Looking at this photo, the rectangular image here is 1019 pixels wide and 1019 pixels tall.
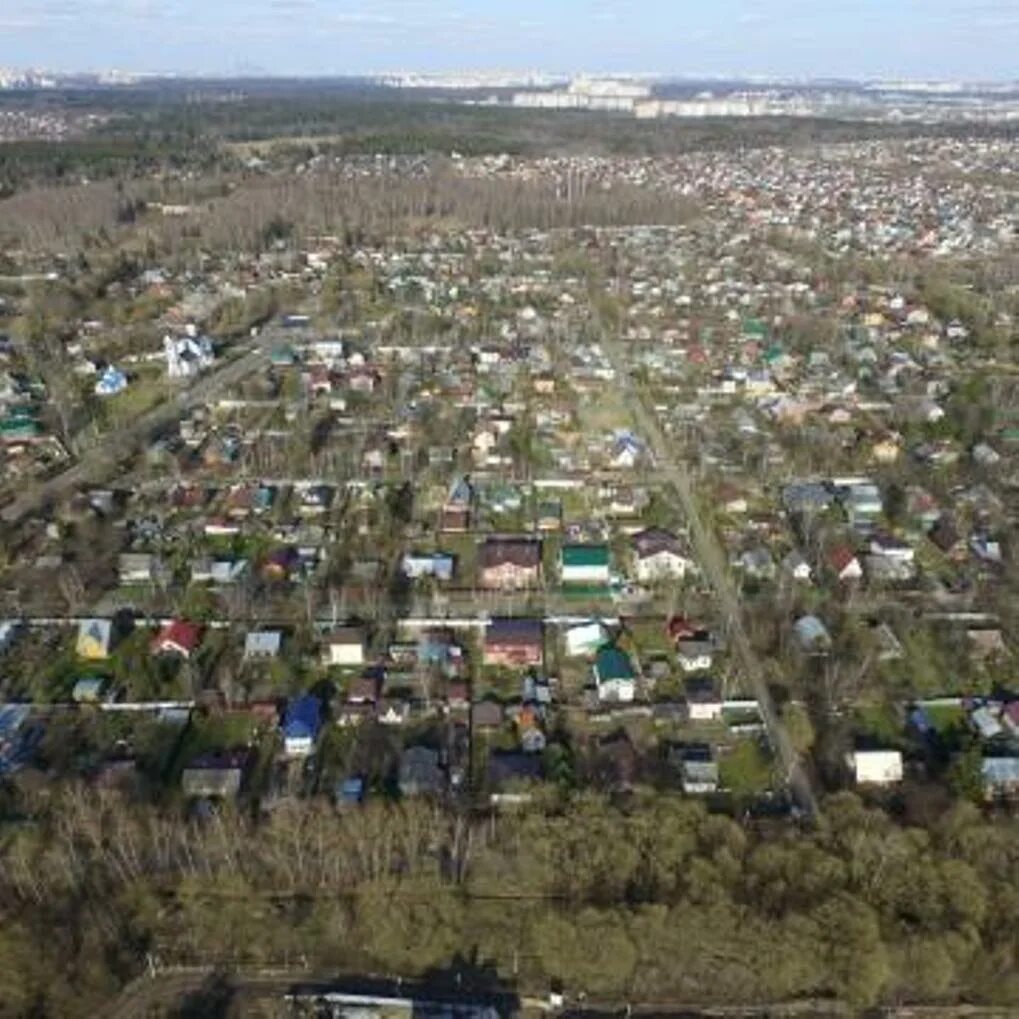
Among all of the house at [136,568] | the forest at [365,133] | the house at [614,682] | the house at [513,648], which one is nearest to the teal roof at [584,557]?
the house at [513,648]

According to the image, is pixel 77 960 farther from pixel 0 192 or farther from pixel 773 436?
pixel 0 192

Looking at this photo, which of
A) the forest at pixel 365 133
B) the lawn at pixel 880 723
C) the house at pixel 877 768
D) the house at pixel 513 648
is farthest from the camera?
the forest at pixel 365 133

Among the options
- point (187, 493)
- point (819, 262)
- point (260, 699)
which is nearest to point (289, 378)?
point (187, 493)

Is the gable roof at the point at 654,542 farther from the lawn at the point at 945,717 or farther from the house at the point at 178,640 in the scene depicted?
the house at the point at 178,640

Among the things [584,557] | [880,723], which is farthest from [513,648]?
[880,723]

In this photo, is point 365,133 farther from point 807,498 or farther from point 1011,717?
point 1011,717

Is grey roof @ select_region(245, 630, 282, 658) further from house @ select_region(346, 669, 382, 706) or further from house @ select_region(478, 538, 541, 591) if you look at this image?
house @ select_region(478, 538, 541, 591)
